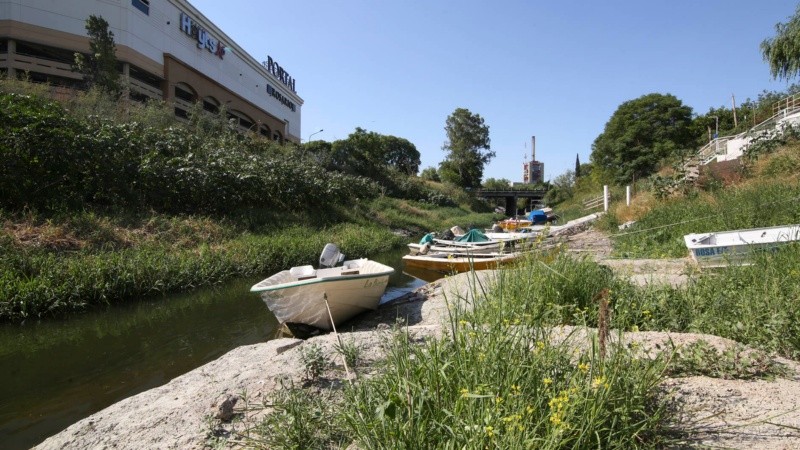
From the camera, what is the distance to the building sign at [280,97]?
2044 inches

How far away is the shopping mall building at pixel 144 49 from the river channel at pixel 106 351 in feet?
70.5

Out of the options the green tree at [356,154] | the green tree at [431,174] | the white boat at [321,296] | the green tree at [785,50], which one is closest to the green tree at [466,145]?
the green tree at [431,174]

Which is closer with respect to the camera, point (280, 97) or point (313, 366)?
point (313, 366)

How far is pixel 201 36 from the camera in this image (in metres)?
38.6

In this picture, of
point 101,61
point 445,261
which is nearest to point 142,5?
point 101,61

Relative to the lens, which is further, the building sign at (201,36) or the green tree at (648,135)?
the green tree at (648,135)

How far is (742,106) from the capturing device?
2140 inches

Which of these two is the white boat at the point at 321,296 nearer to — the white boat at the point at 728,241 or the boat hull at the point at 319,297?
the boat hull at the point at 319,297

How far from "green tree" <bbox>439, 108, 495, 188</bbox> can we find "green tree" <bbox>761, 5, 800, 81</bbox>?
47278 mm

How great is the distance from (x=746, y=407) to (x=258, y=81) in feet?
169

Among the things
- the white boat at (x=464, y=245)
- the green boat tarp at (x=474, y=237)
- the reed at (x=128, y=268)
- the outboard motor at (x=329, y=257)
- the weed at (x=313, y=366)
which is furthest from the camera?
the green boat tarp at (x=474, y=237)

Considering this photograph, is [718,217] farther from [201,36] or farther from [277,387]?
[201,36]

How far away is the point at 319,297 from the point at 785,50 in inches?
978

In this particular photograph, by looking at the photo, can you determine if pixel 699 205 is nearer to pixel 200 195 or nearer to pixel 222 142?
pixel 200 195
